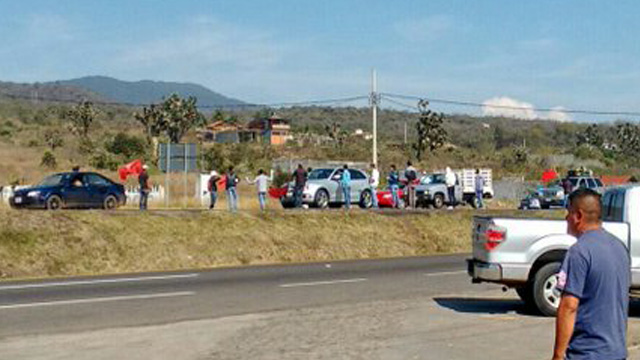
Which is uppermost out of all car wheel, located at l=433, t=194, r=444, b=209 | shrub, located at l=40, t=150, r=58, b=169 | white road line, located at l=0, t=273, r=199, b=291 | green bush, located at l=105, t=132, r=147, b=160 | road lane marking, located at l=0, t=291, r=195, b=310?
green bush, located at l=105, t=132, r=147, b=160

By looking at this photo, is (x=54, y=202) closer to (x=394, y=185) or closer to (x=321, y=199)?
(x=321, y=199)

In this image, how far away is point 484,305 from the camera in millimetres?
15336

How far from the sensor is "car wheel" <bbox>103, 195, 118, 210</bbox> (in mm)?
33469

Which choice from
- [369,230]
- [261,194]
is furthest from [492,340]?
[261,194]

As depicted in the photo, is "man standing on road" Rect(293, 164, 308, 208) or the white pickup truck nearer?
the white pickup truck

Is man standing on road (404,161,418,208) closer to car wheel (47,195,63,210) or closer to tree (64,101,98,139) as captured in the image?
car wheel (47,195,63,210)

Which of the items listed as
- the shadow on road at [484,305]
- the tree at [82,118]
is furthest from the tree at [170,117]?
the shadow on road at [484,305]

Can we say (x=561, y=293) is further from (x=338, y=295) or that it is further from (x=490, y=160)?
(x=490, y=160)

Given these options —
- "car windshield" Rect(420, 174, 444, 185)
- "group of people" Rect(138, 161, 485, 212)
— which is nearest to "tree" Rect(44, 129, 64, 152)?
"car windshield" Rect(420, 174, 444, 185)

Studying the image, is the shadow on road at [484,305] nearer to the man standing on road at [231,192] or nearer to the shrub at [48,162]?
the man standing on road at [231,192]

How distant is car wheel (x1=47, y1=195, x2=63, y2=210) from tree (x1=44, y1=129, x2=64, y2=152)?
5533cm

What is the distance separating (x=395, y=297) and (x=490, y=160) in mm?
86959

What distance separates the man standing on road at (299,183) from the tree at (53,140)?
54.3 meters

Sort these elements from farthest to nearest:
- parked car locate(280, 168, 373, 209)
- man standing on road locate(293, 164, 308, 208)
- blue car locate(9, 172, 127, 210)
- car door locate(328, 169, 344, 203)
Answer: car door locate(328, 169, 344, 203), parked car locate(280, 168, 373, 209), man standing on road locate(293, 164, 308, 208), blue car locate(9, 172, 127, 210)
